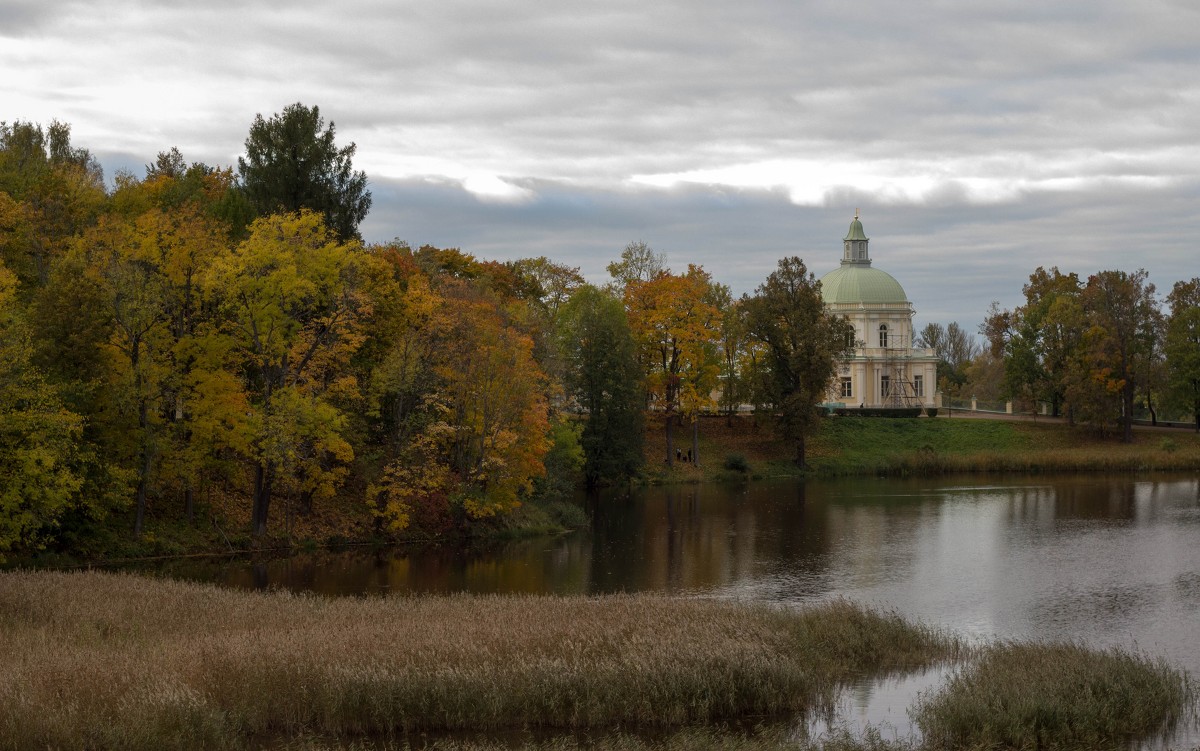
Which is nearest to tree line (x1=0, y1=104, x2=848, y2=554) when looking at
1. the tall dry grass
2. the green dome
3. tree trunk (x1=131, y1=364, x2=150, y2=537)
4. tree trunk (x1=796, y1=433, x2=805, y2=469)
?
tree trunk (x1=131, y1=364, x2=150, y2=537)

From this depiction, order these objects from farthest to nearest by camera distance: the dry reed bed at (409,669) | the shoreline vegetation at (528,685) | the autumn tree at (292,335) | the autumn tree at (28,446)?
the autumn tree at (292,335) → the autumn tree at (28,446) → the shoreline vegetation at (528,685) → the dry reed bed at (409,669)

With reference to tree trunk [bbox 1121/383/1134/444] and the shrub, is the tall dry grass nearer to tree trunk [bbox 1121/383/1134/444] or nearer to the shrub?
the shrub

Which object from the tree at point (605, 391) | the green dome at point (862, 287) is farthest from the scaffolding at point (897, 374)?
the tree at point (605, 391)

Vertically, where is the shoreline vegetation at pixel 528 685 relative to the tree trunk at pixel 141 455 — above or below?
below

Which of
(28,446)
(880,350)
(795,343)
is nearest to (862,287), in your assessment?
(880,350)

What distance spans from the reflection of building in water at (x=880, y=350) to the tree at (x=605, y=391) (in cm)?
3624

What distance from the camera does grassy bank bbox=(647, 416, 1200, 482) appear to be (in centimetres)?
7138

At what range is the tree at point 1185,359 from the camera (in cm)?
7650

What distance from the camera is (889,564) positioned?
37531mm

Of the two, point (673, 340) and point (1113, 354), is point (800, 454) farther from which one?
point (1113, 354)

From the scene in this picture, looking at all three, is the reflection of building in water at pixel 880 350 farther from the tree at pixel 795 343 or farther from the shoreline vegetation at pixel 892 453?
the tree at pixel 795 343

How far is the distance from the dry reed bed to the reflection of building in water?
7373 cm

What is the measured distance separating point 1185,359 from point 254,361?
198 feet

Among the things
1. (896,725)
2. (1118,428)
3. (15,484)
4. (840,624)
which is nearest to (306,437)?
(15,484)
